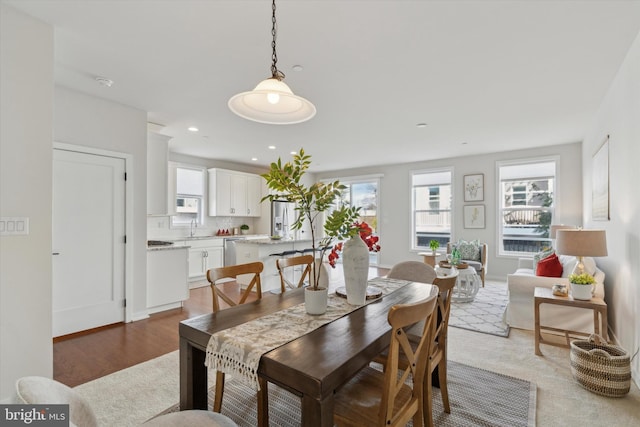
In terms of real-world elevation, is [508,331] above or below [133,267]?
below

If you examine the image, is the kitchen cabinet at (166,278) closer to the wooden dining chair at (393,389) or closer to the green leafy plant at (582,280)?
the wooden dining chair at (393,389)

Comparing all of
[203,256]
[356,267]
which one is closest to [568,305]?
[356,267]

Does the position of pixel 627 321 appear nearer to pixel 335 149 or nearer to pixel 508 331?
pixel 508 331

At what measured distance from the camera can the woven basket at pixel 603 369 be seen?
2100mm

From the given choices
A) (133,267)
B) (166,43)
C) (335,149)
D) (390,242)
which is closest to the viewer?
(166,43)

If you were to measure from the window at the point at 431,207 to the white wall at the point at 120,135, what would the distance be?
5.54 meters

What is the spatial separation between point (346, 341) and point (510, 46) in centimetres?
254

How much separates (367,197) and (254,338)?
22.8 feet

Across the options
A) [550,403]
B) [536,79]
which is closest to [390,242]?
[536,79]

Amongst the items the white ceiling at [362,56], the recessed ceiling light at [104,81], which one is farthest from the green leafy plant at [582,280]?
the recessed ceiling light at [104,81]

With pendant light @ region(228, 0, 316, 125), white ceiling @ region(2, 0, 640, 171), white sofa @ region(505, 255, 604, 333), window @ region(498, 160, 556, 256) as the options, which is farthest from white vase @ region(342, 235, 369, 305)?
window @ region(498, 160, 556, 256)

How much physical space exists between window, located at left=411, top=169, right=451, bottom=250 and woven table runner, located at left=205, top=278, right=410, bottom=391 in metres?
5.80

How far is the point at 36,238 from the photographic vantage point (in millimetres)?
2152

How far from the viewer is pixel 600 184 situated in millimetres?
3566
